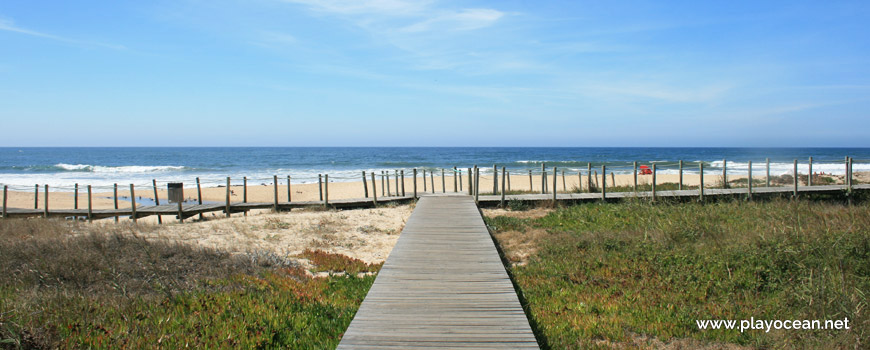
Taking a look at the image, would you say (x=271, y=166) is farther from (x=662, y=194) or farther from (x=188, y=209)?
(x=662, y=194)

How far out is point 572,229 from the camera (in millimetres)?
11859

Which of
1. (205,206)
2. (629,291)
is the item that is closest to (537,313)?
(629,291)

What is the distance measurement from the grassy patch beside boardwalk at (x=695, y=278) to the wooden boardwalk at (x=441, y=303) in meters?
0.53

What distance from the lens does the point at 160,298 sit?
579 centimetres

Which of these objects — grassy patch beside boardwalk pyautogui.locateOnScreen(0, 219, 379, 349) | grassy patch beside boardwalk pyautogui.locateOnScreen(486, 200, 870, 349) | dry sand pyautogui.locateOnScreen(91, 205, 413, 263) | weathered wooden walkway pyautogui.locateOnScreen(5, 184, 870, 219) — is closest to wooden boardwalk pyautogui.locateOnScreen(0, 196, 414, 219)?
weathered wooden walkway pyautogui.locateOnScreen(5, 184, 870, 219)

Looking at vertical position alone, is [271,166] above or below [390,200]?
above

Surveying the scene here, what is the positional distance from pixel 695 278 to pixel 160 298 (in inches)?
286

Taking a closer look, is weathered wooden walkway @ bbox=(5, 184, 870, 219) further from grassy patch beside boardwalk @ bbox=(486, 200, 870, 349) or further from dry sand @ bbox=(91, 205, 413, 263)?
grassy patch beside boardwalk @ bbox=(486, 200, 870, 349)

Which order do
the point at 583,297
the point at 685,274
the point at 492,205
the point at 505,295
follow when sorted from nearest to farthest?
the point at 505,295 < the point at 583,297 < the point at 685,274 < the point at 492,205

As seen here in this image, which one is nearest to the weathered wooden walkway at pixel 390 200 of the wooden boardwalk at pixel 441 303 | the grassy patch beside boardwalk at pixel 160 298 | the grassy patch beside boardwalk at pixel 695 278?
the grassy patch beside boardwalk at pixel 695 278

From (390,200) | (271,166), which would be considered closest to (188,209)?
(390,200)

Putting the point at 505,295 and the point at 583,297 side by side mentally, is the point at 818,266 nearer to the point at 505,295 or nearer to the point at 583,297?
the point at 583,297

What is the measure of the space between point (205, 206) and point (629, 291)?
15.6 metres

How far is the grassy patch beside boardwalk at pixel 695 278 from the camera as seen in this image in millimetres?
5223
